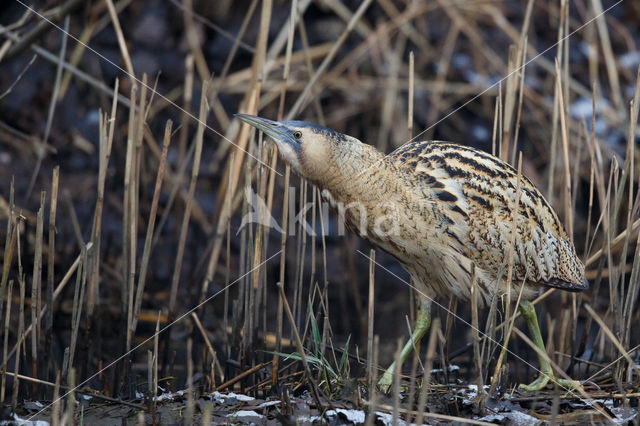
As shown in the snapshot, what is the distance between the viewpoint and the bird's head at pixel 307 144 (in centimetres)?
298

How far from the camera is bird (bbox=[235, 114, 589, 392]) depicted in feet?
9.78

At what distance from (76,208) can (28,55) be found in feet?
5.17

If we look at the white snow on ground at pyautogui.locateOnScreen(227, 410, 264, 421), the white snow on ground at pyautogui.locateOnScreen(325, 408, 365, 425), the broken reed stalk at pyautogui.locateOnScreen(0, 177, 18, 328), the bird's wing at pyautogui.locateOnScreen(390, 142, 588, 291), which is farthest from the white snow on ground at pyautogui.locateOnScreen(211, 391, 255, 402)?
the bird's wing at pyautogui.locateOnScreen(390, 142, 588, 291)

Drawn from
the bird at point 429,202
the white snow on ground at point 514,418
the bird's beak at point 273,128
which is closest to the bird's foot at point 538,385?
the bird at point 429,202

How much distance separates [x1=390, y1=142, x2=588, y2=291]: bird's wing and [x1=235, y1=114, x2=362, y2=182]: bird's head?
0.27 meters

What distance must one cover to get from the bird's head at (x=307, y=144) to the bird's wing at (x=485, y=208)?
266 millimetres

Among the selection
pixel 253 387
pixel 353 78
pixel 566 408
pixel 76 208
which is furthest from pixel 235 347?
pixel 353 78

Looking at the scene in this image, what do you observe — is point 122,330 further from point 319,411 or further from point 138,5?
point 138,5

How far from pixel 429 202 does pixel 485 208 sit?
236mm

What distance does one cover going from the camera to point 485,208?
3041mm

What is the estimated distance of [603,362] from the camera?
3576mm
